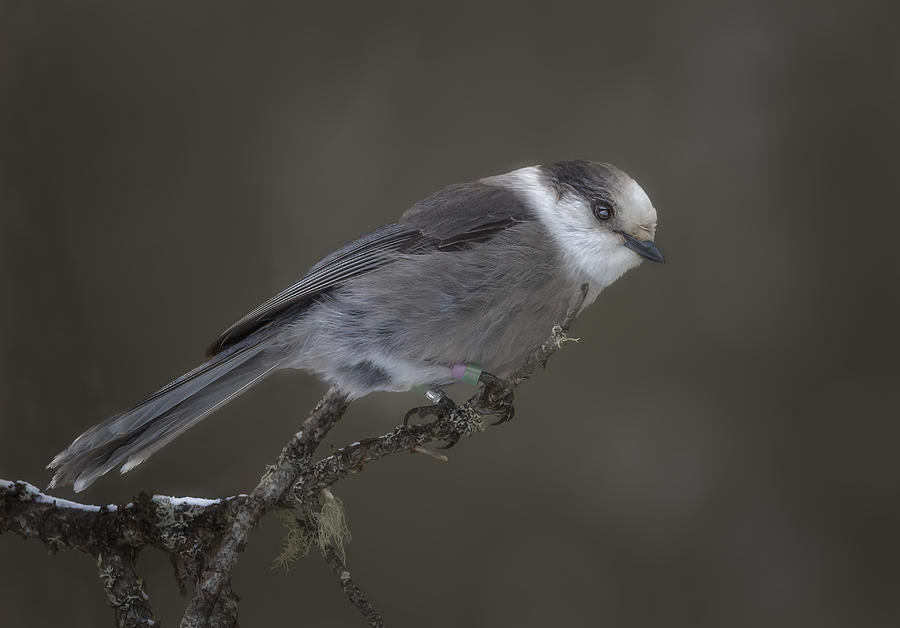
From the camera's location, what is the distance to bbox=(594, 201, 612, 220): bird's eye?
1751 millimetres

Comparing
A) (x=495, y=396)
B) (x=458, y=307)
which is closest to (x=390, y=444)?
(x=495, y=396)

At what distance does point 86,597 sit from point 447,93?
166 cm

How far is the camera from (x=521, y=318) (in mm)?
1735

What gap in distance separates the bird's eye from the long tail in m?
0.71

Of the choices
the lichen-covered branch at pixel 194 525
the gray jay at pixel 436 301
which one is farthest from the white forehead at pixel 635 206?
the lichen-covered branch at pixel 194 525

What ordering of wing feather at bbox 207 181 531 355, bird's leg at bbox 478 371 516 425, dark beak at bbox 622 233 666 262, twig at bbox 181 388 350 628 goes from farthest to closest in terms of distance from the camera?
wing feather at bbox 207 181 531 355
dark beak at bbox 622 233 666 262
bird's leg at bbox 478 371 516 425
twig at bbox 181 388 350 628

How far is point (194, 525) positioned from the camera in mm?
1490

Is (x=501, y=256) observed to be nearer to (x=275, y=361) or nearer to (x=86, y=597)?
(x=275, y=361)

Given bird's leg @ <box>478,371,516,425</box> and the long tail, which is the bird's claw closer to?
bird's leg @ <box>478,371,516,425</box>

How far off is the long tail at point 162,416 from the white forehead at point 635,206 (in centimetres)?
76

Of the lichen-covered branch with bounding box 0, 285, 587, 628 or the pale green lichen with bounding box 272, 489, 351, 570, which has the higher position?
the lichen-covered branch with bounding box 0, 285, 587, 628

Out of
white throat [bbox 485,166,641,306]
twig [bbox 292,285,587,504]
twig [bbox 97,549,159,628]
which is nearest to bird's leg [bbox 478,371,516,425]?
twig [bbox 292,285,587,504]

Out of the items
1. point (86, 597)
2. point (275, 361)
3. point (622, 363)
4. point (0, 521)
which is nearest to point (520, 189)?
point (275, 361)

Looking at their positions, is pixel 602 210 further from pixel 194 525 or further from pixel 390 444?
pixel 194 525
